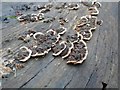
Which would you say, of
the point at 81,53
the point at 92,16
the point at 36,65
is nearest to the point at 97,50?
the point at 81,53

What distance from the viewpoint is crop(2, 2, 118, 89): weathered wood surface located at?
1.95 meters

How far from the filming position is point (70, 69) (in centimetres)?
215

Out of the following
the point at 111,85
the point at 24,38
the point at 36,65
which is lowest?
the point at 111,85

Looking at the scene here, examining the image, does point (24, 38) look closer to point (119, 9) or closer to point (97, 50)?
point (97, 50)

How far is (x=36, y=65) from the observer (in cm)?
216

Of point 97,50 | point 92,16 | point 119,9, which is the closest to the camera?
point 97,50

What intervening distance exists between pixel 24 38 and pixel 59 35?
1.23 ft

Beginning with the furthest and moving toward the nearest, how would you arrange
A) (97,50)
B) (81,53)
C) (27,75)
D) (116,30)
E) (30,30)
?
1. (116,30)
2. (30,30)
3. (97,50)
4. (81,53)
5. (27,75)

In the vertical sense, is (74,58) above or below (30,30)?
below

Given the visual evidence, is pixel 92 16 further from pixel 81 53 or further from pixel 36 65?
pixel 36 65

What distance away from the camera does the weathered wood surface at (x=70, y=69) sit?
1.95m

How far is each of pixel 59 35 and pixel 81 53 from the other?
43 centimetres

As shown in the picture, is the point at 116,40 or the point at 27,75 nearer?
the point at 27,75

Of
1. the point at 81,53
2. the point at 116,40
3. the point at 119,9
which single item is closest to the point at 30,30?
the point at 81,53
